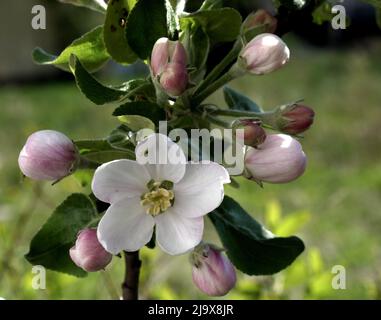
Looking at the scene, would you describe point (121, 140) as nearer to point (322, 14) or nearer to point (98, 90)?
point (98, 90)

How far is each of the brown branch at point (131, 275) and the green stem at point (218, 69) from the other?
0.14m

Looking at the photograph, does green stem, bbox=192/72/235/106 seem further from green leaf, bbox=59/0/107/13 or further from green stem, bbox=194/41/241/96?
green leaf, bbox=59/0/107/13

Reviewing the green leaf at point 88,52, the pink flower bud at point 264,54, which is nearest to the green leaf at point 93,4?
the green leaf at point 88,52

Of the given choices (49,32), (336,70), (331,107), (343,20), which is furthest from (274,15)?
(49,32)

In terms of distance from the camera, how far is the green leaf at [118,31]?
0.55m

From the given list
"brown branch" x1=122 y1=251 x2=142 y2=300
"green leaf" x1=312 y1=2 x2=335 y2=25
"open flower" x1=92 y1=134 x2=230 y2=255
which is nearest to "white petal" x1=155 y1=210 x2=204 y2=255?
"open flower" x1=92 y1=134 x2=230 y2=255

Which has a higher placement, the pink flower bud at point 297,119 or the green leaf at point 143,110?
the green leaf at point 143,110

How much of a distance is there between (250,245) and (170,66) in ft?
0.60

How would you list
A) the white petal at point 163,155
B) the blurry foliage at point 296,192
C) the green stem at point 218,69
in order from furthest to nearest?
1. the blurry foliage at point 296,192
2. the green stem at point 218,69
3. the white petal at point 163,155

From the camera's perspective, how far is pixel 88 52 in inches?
23.9

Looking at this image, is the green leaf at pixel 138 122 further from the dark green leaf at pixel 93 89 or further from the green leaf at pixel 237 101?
the green leaf at pixel 237 101

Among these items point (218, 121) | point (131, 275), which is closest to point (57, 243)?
point (131, 275)

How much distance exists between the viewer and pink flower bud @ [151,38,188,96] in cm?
49

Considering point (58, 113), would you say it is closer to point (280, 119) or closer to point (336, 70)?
point (336, 70)
